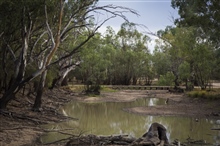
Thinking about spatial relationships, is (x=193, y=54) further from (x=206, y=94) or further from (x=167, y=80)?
(x=167, y=80)

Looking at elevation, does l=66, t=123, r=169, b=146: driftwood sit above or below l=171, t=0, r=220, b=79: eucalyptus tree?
below

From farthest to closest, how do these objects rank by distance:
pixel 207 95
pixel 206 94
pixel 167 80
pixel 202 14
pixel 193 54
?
pixel 167 80 → pixel 206 94 → pixel 207 95 → pixel 193 54 → pixel 202 14

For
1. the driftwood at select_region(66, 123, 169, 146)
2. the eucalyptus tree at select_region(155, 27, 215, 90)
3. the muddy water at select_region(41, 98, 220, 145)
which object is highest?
the eucalyptus tree at select_region(155, 27, 215, 90)

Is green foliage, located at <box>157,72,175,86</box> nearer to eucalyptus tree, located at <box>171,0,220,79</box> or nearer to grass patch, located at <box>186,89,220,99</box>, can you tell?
grass patch, located at <box>186,89,220,99</box>

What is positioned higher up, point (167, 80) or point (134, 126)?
point (167, 80)

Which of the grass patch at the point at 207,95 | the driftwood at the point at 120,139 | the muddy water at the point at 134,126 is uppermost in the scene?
the grass patch at the point at 207,95

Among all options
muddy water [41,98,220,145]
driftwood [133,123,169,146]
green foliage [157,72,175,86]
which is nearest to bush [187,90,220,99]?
muddy water [41,98,220,145]

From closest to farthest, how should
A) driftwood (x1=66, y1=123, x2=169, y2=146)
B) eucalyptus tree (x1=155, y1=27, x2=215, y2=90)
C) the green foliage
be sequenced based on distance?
driftwood (x1=66, y1=123, x2=169, y2=146) → eucalyptus tree (x1=155, y1=27, x2=215, y2=90) → the green foliage

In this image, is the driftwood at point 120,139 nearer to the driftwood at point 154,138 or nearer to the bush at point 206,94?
the driftwood at point 154,138

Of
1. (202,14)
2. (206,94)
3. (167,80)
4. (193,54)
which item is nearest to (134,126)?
(202,14)

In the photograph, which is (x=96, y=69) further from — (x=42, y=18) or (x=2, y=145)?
(x=2, y=145)

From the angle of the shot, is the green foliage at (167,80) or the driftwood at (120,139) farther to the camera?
the green foliage at (167,80)

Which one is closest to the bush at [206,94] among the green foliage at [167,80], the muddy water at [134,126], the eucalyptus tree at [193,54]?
the eucalyptus tree at [193,54]

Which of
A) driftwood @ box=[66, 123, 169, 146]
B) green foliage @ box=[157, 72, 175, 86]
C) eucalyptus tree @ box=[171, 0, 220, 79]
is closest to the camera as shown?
driftwood @ box=[66, 123, 169, 146]
